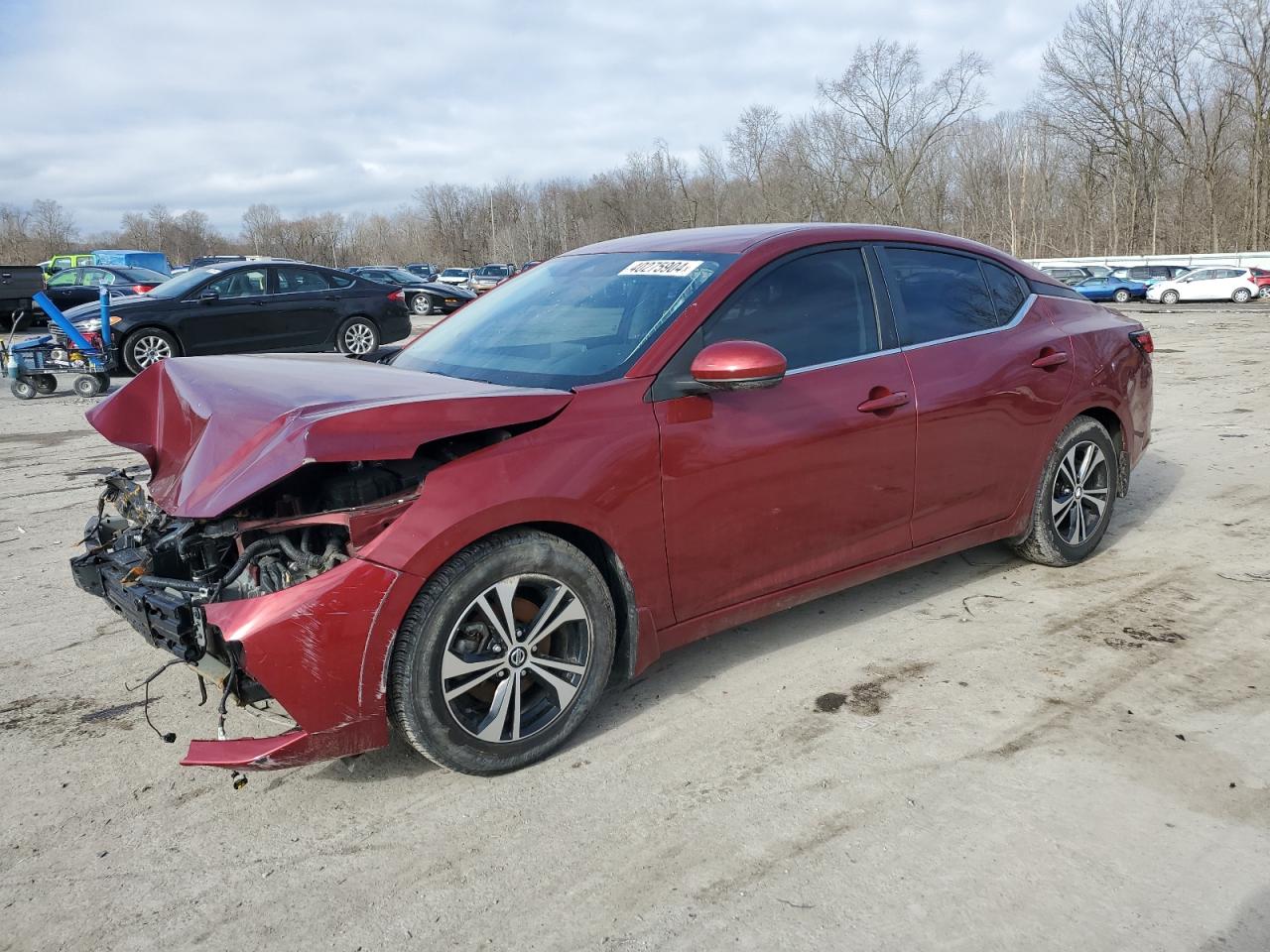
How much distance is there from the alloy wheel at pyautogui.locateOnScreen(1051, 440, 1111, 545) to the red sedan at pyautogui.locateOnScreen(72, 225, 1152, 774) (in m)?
0.16

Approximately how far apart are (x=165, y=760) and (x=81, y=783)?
24 cm

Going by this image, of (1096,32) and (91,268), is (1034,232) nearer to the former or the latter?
(1096,32)

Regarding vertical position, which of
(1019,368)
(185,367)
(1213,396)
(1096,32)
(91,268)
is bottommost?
(1213,396)

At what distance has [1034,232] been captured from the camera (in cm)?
6819

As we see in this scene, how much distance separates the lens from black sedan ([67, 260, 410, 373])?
12.7 meters

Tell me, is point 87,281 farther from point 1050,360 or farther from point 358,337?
point 1050,360

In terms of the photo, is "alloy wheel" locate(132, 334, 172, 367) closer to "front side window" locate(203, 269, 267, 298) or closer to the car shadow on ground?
"front side window" locate(203, 269, 267, 298)

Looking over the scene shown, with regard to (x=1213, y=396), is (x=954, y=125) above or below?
above

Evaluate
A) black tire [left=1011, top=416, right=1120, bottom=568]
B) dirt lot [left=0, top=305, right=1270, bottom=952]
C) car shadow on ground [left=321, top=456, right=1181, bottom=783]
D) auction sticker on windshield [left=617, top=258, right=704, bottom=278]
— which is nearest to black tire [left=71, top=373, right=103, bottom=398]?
dirt lot [left=0, top=305, right=1270, bottom=952]

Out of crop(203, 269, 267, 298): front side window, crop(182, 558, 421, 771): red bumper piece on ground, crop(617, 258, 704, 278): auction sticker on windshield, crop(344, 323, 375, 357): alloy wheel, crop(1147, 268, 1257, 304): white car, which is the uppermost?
crop(203, 269, 267, 298): front side window

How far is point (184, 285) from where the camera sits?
13.3 metres

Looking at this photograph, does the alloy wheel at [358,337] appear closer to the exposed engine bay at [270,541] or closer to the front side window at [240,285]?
the front side window at [240,285]

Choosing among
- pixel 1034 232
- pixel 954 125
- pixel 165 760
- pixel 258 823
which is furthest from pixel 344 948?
pixel 1034 232

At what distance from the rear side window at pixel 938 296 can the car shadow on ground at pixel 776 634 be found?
4.05 feet
